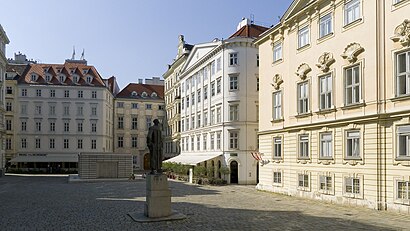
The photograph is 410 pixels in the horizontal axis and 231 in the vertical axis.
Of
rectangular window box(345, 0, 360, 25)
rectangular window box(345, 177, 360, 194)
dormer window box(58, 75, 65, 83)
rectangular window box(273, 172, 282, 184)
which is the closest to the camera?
rectangular window box(345, 177, 360, 194)

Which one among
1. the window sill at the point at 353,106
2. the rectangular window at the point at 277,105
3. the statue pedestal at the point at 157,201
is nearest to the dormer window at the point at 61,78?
the rectangular window at the point at 277,105

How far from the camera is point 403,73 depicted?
65.1 feet

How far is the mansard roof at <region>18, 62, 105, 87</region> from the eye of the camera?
232ft

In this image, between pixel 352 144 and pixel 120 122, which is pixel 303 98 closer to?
pixel 352 144

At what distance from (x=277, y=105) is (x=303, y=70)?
454 centimetres

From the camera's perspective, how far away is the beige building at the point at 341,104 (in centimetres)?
2011

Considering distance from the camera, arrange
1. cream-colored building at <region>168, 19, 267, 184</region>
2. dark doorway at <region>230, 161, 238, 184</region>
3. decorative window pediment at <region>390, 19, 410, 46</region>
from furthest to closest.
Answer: dark doorway at <region>230, 161, 238, 184</region>, cream-colored building at <region>168, 19, 267, 184</region>, decorative window pediment at <region>390, 19, 410, 46</region>

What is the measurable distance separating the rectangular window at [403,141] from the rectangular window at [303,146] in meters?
7.72

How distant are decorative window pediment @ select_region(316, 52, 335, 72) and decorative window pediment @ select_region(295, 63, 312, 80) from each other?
1.48 m

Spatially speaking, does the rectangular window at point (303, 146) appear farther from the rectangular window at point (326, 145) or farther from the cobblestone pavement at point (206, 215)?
the cobblestone pavement at point (206, 215)

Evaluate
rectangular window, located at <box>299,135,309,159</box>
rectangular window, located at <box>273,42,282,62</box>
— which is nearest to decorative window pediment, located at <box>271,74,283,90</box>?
rectangular window, located at <box>273,42,282,62</box>

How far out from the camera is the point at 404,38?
1956 cm

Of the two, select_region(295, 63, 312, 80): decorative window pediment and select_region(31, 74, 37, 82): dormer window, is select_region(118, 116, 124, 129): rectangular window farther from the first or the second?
select_region(295, 63, 312, 80): decorative window pediment

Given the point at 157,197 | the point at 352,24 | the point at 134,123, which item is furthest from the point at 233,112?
the point at 134,123
